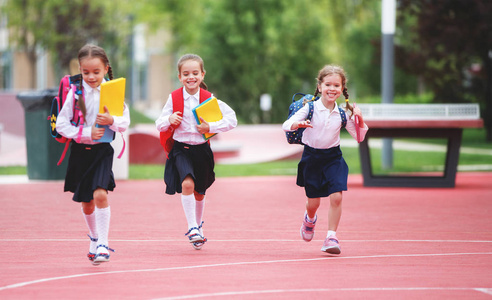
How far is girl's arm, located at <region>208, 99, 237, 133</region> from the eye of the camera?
8.31m

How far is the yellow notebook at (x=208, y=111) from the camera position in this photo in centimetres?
830

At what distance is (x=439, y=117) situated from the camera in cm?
1505

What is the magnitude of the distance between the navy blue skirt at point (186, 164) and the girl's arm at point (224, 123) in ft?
0.97

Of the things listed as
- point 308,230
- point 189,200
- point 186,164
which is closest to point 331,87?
point 308,230

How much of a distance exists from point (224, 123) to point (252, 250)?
116cm

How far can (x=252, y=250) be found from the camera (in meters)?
8.47

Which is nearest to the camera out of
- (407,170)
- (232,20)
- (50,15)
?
(407,170)

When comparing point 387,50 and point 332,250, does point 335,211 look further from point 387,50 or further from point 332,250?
point 387,50

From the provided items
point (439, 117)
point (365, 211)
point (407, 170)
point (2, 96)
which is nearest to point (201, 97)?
point (365, 211)

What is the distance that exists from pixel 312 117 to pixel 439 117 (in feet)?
23.4

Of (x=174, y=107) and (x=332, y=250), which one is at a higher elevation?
(x=174, y=107)

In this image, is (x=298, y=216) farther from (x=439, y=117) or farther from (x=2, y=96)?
(x=2, y=96)

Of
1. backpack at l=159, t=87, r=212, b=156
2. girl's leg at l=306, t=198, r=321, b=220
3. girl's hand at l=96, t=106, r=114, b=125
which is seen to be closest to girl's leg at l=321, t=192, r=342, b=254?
girl's leg at l=306, t=198, r=321, b=220

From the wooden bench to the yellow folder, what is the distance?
7.86 meters
